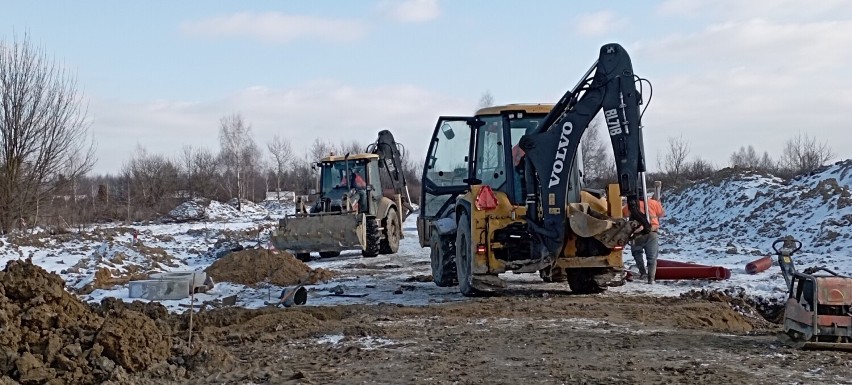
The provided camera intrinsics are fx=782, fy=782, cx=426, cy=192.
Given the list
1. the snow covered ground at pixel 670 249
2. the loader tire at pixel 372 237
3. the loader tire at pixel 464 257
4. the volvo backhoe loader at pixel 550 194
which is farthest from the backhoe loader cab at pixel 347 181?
the loader tire at pixel 464 257

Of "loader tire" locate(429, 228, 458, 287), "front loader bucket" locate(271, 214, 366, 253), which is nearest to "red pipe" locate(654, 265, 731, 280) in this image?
"loader tire" locate(429, 228, 458, 287)

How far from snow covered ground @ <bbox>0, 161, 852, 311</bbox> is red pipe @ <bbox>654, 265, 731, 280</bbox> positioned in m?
0.17

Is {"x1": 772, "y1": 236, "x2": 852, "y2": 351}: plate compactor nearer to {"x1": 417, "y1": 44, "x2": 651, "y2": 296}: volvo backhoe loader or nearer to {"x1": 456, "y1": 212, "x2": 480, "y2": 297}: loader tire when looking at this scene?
{"x1": 417, "y1": 44, "x2": 651, "y2": 296}: volvo backhoe loader

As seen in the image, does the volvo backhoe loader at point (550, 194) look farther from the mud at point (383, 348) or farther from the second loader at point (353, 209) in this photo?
the second loader at point (353, 209)

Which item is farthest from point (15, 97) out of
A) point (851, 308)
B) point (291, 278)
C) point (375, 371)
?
point (851, 308)

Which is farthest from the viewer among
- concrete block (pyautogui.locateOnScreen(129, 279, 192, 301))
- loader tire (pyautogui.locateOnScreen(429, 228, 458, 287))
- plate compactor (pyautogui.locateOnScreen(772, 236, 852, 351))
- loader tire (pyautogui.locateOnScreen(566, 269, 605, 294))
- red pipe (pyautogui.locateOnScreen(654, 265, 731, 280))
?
red pipe (pyautogui.locateOnScreen(654, 265, 731, 280))

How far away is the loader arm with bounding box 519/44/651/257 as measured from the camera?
9695 mm

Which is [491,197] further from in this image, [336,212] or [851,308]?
[336,212]

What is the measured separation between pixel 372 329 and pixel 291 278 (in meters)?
6.46

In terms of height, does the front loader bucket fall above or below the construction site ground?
above

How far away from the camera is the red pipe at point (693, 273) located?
12070mm

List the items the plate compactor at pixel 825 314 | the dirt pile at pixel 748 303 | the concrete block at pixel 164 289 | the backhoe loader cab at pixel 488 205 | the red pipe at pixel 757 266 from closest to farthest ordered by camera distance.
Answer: the plate compactor at pixel 825 314 < the dirt pile at pixel 748 303 < the backhoe loader cab at pixel 488 205 < the concrete block at pixel 164 289 < the red pipe at pixel 757 266

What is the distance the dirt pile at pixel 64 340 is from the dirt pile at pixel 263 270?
6570mm

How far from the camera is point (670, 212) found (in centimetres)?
2973
